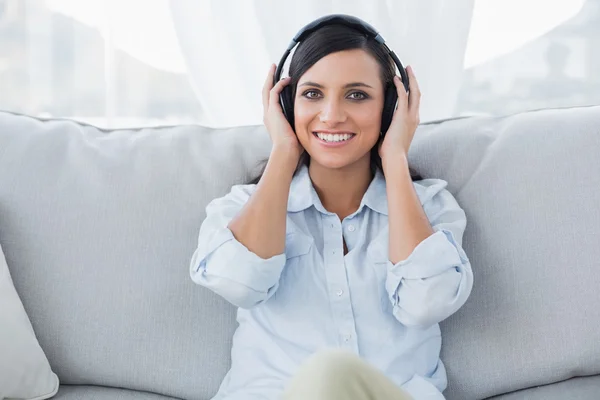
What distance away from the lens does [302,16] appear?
2.47 metres

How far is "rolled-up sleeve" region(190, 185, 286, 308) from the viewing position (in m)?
1.46

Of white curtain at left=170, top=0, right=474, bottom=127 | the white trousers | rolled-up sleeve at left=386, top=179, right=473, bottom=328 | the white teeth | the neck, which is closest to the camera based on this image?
the white trousers

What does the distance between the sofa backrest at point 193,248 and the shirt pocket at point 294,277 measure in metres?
0.15

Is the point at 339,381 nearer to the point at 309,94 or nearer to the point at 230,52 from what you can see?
the point at 309,94

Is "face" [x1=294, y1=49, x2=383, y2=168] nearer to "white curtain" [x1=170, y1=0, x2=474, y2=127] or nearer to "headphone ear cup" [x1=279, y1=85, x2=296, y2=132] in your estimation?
"headphone ear cup" [x1=279, y1=85, x2=296, y2=132]

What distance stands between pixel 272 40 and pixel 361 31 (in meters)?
0.95

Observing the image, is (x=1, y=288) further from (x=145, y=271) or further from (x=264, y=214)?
(x=264, y=214)

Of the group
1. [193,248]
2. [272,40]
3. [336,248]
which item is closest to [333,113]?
[336,248]

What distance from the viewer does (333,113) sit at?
1513 millimetres

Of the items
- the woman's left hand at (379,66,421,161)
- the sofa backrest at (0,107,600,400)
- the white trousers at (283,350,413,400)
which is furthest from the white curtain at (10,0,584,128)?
the white trousers at (283,350,413,400)

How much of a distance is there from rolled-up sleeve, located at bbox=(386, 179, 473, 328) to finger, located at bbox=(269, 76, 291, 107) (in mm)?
399

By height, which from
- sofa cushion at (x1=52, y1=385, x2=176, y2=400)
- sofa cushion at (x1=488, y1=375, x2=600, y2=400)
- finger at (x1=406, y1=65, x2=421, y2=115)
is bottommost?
sofa cushion at (x1=52, y1=385, x2=176, y2=400)

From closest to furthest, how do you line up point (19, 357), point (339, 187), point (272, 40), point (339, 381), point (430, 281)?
1. point (339, 381)
2. point (430, 281)
3. point (19, 357)
4. point (339, 187)
5. point (272, 40)

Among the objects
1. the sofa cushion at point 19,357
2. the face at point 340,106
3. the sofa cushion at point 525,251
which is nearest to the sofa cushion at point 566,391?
the sofa cushion at point 525,251
